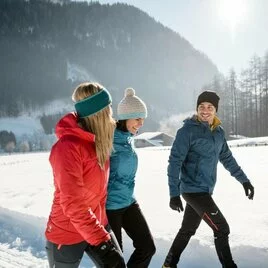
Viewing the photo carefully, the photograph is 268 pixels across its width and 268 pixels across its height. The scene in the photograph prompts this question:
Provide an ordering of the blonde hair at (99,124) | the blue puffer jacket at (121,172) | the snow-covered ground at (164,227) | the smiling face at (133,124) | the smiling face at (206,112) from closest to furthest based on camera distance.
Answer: the blonde hair at (99,124), the blue puffer jacket at (121,172), the smiling face at (133,124), the smiling face at (206,112), the snow-covered ground at (164,227)

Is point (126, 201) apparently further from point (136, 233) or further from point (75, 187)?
point (75, 187)


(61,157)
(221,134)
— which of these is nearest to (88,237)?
(61,157)

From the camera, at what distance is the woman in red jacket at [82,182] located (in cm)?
221

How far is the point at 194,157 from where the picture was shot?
3682mm

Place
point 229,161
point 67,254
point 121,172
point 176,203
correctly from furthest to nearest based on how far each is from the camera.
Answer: point 229,161 < point 176,203 < point 121,172 < point 67,254

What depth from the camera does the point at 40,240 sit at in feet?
19.6

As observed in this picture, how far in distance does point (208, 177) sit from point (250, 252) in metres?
1.17

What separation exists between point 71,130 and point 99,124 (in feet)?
A: 0.70

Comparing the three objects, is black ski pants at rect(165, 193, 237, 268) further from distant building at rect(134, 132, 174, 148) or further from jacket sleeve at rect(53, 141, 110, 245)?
distant building at rect(134, 132, 174, 148)

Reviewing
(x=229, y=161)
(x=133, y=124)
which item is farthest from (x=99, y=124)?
(x=229, y=161)

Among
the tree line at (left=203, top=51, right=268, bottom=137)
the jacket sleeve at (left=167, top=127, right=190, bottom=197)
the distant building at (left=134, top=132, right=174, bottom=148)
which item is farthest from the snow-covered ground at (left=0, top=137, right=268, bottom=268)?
the distant building at (left=134, top=132, right=174, bottom=148)

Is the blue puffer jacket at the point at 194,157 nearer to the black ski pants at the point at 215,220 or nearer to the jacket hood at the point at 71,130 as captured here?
the black ski pants at the point at 215,220

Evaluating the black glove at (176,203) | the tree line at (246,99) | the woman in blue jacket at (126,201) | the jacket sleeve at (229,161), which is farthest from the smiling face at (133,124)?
the tree line at (246,99)

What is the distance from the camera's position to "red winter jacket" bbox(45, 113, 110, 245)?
2205 millimetres
